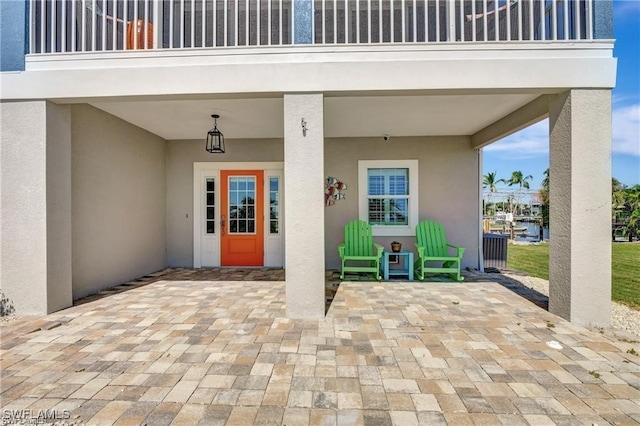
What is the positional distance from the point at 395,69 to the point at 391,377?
2958 millimetres

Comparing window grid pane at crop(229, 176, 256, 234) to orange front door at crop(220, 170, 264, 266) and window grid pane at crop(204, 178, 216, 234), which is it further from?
window grid pane at crop(204, 178, 216, 234)

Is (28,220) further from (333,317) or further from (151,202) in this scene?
(333,317)

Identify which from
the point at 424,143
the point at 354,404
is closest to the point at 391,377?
the point at 354,404

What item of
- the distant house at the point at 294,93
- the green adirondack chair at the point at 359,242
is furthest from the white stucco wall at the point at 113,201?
the green adirondack chair at the point at 359,242

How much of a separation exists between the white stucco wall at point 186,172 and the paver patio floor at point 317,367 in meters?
2.34

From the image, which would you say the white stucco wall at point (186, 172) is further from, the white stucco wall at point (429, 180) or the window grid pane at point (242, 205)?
the white stucco wall at point (429, 180)

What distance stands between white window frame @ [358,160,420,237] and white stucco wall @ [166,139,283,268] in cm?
174

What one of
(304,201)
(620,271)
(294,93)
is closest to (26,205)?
(304,201)

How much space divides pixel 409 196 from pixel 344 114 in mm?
2289

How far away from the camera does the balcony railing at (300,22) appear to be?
3.23 metres

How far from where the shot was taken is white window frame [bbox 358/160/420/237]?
18.9ft

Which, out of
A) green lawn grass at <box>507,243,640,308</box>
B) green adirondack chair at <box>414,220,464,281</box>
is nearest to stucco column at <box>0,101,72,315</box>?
green adirondack chair at <box>414,220,464,281</box>

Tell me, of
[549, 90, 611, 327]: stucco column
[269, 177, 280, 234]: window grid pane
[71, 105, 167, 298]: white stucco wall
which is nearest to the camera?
[549, 90, 611, 327]: stucco column

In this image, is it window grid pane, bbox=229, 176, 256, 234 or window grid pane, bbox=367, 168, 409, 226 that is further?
window grid pane, bbox=229, 176, 256, 234
